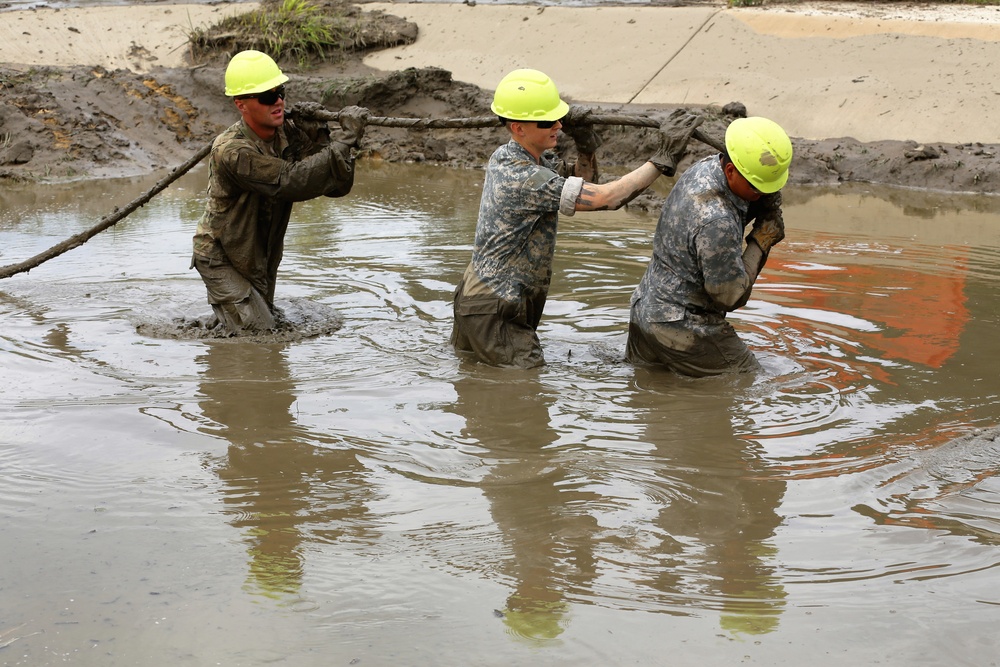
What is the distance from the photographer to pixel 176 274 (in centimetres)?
785

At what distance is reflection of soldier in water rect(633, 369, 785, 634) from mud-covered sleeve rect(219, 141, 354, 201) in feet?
6.30

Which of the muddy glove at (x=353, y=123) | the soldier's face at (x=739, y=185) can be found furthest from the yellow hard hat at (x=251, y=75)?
the soldier's face at (x=739, y=185)

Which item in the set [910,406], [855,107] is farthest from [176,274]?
[855,107]

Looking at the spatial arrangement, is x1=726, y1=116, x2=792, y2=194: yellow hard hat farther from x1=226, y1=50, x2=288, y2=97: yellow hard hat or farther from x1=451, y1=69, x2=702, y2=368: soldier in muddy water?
x1=226, y1=50, x2=288, y2=97: yellow hard hat

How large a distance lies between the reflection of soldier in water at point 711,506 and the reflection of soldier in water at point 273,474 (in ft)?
3.84

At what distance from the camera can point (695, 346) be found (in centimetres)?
521

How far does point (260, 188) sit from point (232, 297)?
2.30 ft

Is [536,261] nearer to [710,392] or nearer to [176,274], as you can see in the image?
[710,392]

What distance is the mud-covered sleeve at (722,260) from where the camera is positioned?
16.0ft

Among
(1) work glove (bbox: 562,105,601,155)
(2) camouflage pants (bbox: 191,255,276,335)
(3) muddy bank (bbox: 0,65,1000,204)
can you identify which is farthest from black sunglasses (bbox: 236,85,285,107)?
(3) muddy bank (bbox: 0,65,1000,204)

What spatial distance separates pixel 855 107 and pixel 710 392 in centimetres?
825

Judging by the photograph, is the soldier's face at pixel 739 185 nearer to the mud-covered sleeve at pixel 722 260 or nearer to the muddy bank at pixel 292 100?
the mud-covered sleeve at pixel 722 260

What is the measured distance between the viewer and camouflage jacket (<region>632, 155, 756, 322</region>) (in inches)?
193

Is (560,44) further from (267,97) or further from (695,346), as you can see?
(695,346)
